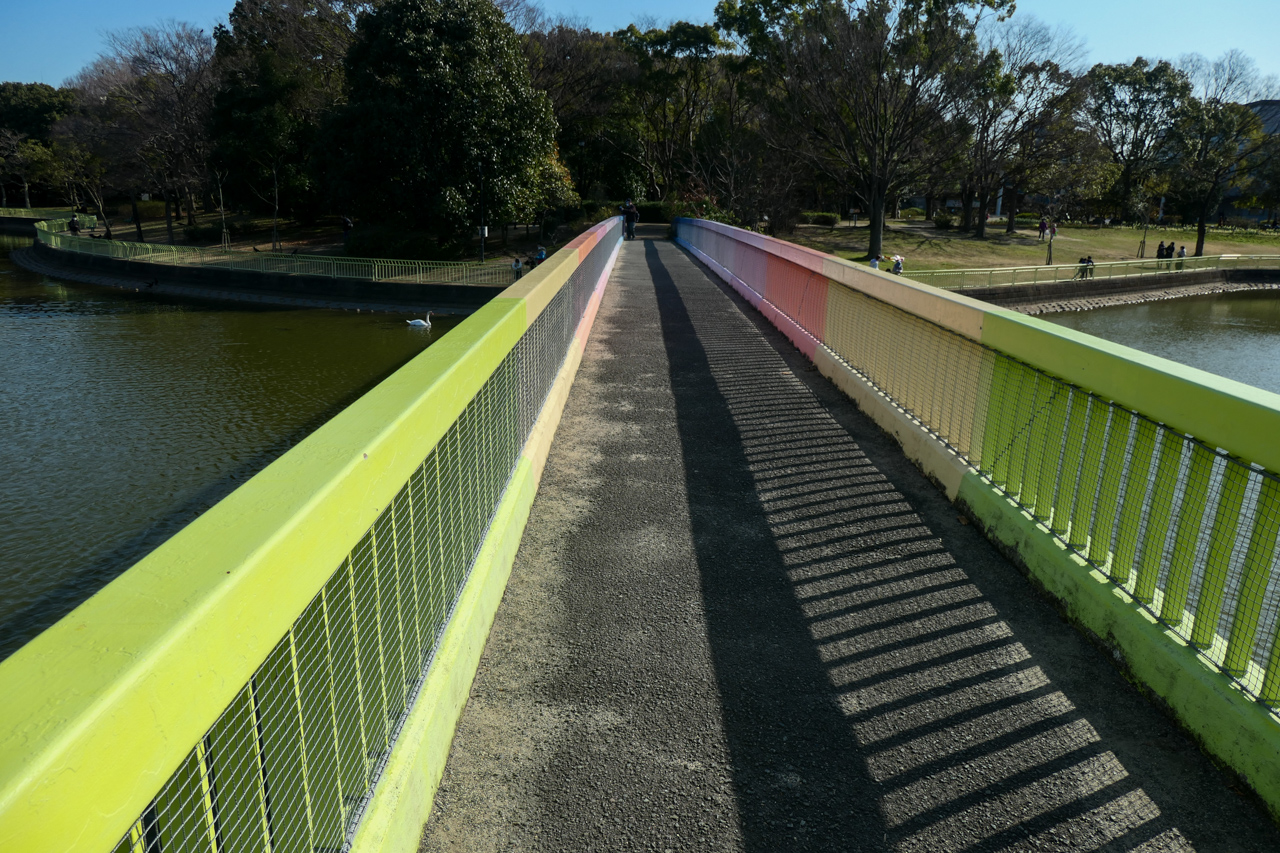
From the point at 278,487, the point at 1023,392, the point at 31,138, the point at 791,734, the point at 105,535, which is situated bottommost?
the point at 105,535

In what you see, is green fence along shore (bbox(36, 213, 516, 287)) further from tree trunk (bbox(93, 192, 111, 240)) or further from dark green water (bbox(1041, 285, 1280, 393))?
dark green water (bbox(1041, 285, 1280, 393))

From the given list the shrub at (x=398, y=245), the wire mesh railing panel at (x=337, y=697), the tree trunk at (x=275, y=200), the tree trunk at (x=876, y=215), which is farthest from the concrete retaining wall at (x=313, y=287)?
the wire mesh railing panel at (x=337, y=697)

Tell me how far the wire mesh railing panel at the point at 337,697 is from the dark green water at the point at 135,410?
8.80 m

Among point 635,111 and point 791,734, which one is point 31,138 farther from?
point 791,734

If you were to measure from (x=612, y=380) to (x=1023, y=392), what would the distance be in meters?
4.88

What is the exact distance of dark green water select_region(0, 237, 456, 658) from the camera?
12.0m

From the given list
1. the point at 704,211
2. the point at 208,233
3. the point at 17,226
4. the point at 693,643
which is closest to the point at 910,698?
the point at 693,643

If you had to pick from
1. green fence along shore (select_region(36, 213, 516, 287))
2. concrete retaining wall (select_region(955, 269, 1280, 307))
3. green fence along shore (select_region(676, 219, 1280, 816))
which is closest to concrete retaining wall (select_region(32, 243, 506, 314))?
green fence along shore (select_region(36, 213, 516, 287))

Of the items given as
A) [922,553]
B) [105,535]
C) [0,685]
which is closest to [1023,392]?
[922,553]

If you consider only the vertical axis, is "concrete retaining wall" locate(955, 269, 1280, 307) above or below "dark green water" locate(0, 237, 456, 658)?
above

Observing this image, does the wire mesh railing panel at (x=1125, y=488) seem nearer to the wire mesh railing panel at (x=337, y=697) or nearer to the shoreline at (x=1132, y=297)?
the wire mesh railing panel at (x=337, y=697)

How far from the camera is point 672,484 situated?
18.7 ft

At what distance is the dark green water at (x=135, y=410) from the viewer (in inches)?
472

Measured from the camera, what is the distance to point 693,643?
12.2ft
